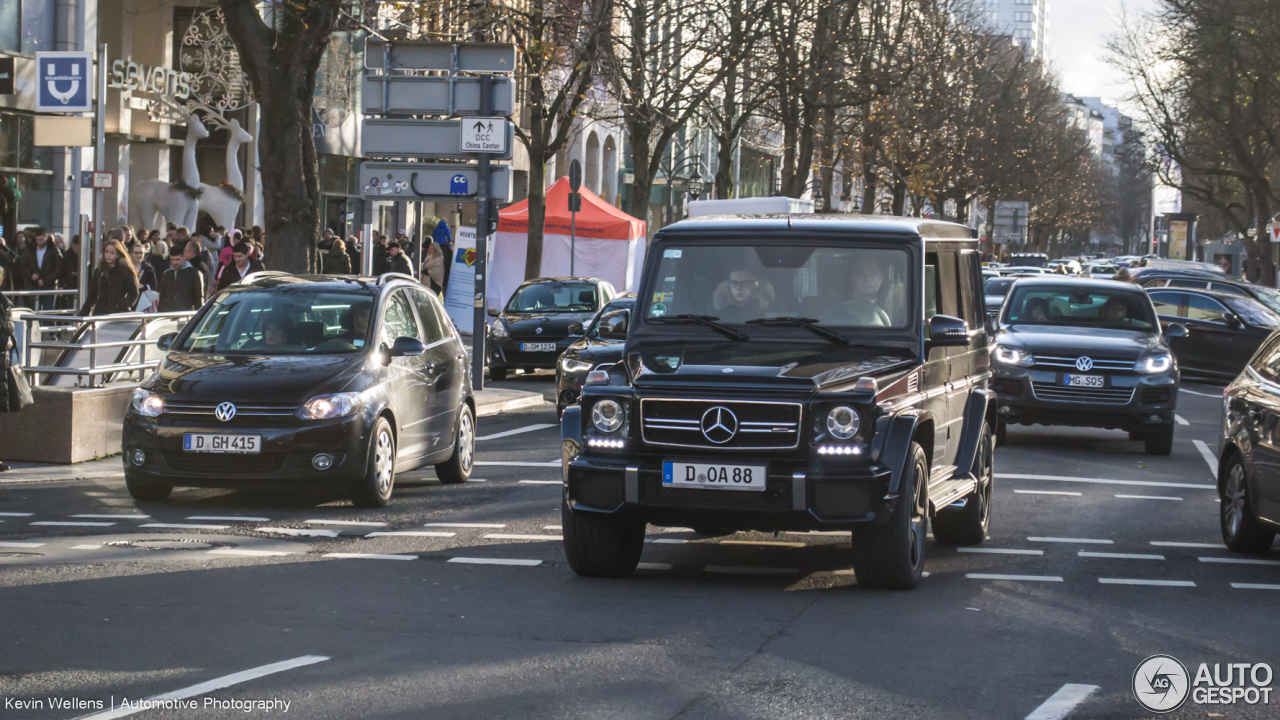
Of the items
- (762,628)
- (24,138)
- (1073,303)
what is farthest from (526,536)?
(24,138)

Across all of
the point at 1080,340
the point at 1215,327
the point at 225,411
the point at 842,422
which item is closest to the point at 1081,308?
the point at 1080,340

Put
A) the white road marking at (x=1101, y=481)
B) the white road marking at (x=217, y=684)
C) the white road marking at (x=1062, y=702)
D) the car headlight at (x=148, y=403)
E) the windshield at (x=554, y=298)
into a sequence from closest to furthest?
the white road marking at (x=217, y=684)
the white road marking at (x=1062, y=702)
the car headlight at (x=148, y=403)
the white road marking at (x=1101, y=481)
the windshield at (x=554, y=298)

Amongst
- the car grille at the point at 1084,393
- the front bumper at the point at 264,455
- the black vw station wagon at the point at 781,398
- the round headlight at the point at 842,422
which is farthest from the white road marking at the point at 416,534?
the car grille at the point at 1084,393

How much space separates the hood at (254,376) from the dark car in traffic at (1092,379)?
23.8ft

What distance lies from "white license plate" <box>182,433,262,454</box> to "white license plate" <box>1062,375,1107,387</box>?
340 inches

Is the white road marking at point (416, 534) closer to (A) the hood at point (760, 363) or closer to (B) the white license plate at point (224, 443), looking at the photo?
(B) the white license plate at point (224, 443)

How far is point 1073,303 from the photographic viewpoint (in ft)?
58.0

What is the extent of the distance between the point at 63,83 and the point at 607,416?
14699mm

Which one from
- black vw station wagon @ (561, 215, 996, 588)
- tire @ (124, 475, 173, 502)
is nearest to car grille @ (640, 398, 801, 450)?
black vw station wagon @ (561, 215, 996, 588)

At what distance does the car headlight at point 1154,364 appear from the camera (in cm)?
1611

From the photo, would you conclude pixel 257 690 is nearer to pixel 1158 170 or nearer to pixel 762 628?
pixel 762 628

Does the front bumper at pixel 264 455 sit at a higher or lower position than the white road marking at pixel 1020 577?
higher

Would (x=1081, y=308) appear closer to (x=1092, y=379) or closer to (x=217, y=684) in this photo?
(x=1092, y=379)

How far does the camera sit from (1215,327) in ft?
92.6
